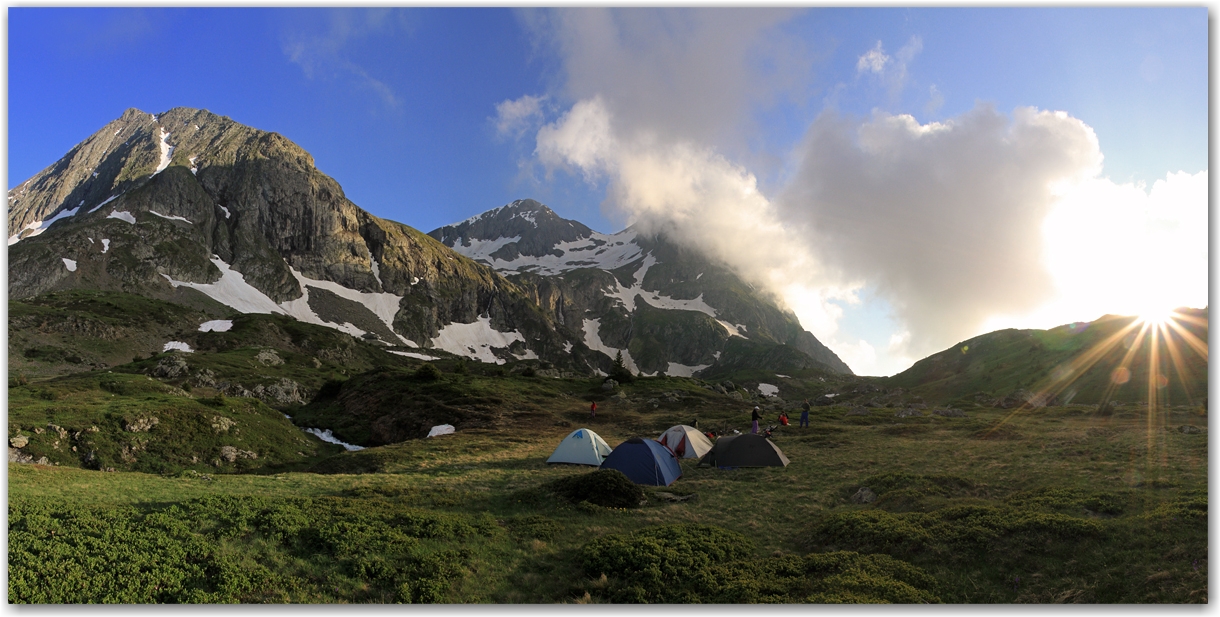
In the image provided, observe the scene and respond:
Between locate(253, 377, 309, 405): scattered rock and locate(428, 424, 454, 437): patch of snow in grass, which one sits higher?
locate(253, 377, 309, 405): scattered rock

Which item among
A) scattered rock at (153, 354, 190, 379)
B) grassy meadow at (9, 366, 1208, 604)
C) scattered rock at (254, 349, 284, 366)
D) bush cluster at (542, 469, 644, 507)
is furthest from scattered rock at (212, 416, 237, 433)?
scattered rock at (254, 349, 284, 366)

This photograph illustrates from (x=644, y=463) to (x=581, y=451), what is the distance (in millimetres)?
6706

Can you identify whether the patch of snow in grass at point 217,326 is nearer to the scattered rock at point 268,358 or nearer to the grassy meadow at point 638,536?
the scattered rock at point 268,358

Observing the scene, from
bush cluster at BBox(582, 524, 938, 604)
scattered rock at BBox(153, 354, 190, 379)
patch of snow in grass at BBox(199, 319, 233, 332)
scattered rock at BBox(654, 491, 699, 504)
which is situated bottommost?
scattered rock at BBox(654, 491, 699, 504)

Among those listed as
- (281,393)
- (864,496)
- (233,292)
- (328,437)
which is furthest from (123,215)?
(864,496)

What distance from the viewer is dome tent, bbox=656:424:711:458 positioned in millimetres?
→ 33312

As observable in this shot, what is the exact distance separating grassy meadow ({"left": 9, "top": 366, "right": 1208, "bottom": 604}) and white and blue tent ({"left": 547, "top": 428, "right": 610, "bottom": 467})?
323 cm

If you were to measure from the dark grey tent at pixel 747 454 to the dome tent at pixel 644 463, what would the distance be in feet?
11.5

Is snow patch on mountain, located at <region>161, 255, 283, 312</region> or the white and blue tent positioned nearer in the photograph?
the white and blue tent

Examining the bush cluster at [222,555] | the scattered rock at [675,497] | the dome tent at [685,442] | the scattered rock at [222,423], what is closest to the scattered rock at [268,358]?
the scattered rock at [222,423]

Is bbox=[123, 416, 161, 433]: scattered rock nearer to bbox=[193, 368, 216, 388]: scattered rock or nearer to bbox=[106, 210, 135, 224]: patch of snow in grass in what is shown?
bbox=[193, 368, 216, 388]: scattered rock

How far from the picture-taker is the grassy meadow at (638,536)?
1084cm

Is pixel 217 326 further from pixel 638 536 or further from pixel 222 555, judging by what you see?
A: pixel 638 536

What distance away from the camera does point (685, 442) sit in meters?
33.8
